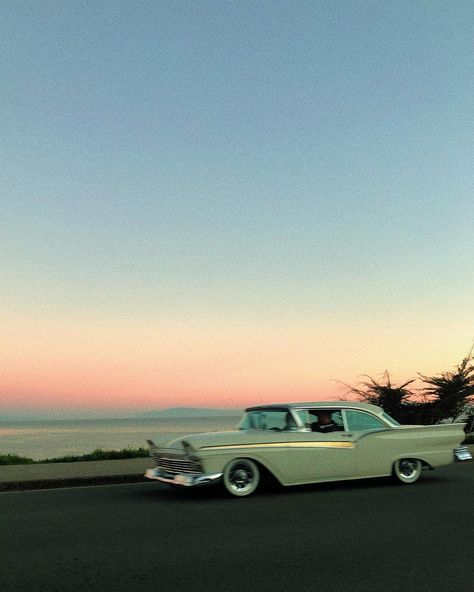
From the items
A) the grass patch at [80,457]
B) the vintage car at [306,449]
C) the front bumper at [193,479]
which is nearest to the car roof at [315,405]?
the vintage car at [306,449]

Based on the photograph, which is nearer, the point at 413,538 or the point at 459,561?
the point at 459,561

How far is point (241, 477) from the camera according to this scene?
11359 millimetres

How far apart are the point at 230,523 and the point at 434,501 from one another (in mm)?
3533

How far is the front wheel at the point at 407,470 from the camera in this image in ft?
42.0

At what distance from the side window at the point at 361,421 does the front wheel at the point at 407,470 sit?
74cm

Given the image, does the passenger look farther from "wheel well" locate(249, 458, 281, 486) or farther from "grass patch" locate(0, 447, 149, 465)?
"grass patch" locate(0, 447, 149, 465)

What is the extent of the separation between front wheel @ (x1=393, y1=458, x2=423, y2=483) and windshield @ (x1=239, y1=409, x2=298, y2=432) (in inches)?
85.8

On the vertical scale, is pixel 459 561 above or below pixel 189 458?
below

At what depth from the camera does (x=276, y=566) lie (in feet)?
22.1

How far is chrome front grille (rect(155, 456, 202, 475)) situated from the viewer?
11.1m

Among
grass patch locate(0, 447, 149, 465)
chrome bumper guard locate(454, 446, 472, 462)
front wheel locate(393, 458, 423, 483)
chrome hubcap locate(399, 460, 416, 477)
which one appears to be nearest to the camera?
front wheel locate(393, 458, 423, 483)

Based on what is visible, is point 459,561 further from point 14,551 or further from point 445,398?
point 445,398

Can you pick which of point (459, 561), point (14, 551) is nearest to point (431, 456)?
point (459, 561)

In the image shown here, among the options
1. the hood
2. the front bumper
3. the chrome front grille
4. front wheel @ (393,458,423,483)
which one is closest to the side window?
front wheel @ (393,458,423,483)
